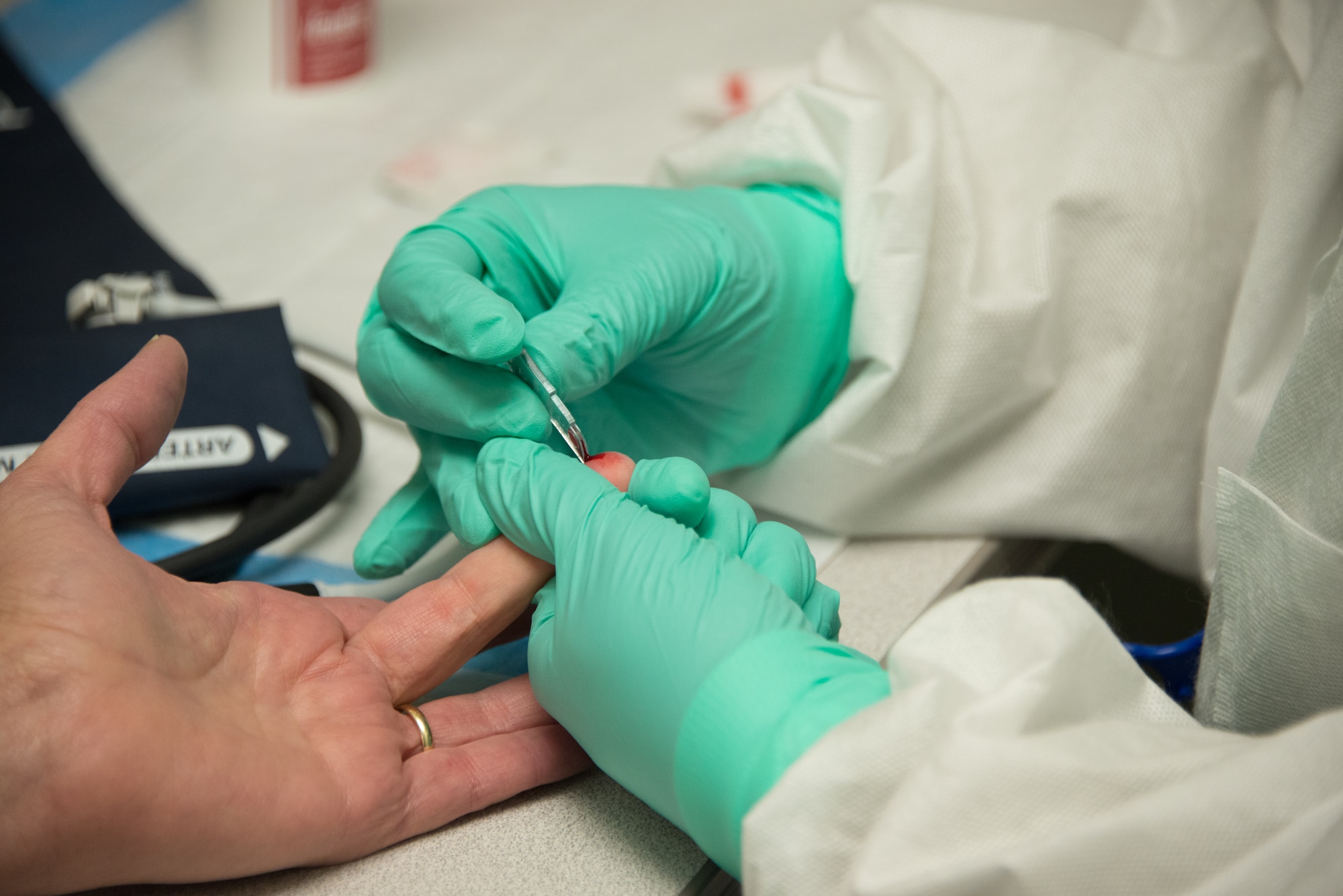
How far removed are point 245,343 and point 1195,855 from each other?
823 mm

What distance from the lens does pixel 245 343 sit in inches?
36.1

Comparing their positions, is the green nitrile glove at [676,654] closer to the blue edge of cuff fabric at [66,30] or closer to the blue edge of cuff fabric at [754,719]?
the blue edge of cuff fabric at [754,719]

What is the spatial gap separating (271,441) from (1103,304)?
73 centimetres

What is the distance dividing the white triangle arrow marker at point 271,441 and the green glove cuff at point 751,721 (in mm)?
496

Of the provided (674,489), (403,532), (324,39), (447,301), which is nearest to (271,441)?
(403,532)

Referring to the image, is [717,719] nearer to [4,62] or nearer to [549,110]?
[549,110]

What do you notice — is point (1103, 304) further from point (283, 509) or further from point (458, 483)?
point (283, 509)

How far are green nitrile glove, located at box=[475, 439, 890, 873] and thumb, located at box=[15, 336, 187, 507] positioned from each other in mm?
238

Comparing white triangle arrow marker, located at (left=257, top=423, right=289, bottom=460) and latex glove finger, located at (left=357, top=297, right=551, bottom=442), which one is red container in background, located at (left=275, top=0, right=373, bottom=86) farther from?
latex glove finger, located at (left=357, top=297, right=551, bottom=442)

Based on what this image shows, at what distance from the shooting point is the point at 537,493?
2.11 ft

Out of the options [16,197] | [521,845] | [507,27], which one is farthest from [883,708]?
[507,27]

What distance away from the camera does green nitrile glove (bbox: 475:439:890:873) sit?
521 mm

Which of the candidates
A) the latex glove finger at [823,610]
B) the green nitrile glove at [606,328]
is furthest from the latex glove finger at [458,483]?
the latex glove finger at [823,610]

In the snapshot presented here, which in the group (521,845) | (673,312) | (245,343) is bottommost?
(521,845)
